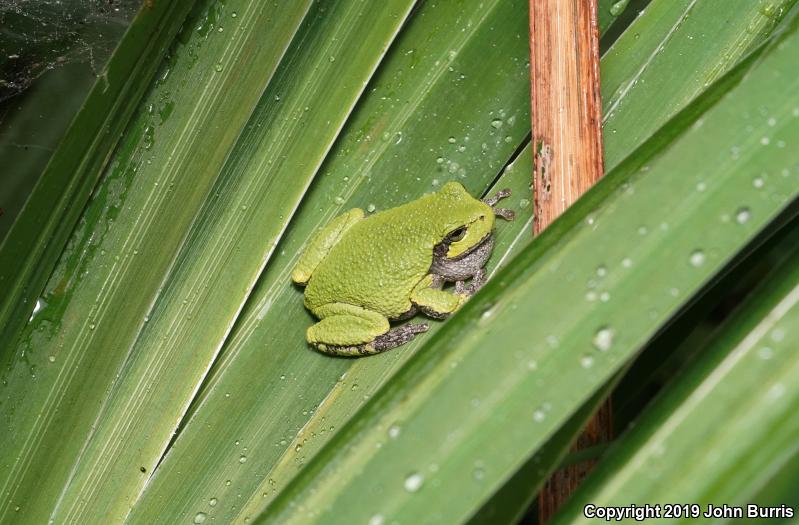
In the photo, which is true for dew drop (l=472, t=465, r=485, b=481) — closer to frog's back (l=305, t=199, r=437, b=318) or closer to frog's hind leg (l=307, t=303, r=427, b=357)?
frog's hind leg (l=307, t=303, r=427, b=357)

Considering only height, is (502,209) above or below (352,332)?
above

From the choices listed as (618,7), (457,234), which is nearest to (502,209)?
(457,234)

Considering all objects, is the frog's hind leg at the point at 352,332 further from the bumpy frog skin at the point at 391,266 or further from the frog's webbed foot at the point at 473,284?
the frog's webbed foot at the point at 473,284

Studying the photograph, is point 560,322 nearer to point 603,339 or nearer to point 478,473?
point 603,339

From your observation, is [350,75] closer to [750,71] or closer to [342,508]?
[750,71]

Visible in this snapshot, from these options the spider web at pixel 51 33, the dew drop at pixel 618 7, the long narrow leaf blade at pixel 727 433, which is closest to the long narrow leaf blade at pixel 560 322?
the long narrow leaf blade at pixel 727 433

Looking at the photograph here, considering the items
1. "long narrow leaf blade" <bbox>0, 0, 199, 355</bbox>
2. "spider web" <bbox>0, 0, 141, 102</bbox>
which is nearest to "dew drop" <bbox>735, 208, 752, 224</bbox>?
"long narrow leaf blade" <bbox>0, 0, 199, 355</bbox>
